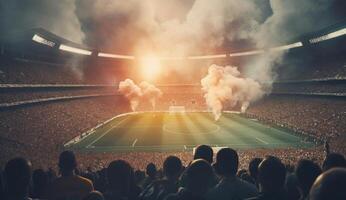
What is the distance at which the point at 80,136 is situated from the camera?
38.8m

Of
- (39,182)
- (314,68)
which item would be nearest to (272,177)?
(39,182)

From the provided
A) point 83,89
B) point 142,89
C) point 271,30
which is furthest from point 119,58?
point 271,30

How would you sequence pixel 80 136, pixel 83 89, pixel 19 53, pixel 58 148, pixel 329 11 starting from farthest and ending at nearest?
pixel 83 89 → pixel 19 53 → pixel 329 11 → pixel 80 136 → pixel 58 148

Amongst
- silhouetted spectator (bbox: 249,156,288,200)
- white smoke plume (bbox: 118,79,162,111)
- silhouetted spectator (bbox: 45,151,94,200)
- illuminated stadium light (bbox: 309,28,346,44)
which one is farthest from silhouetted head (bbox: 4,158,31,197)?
white smoke plume (bbox: 118,79,162,111)

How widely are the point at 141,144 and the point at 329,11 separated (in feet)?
109

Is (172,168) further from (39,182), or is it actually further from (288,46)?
(288,46)

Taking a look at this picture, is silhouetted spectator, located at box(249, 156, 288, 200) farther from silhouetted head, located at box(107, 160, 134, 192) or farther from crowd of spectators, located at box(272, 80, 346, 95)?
crowd of spectators, located at box(272, 80, 346, 95)

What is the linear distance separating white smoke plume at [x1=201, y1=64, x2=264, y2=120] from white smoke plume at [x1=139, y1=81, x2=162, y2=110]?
61.8 feet

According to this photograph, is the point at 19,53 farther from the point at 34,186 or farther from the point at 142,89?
the point at 34,186

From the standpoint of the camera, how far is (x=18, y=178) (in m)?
4.83

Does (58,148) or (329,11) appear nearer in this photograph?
(58,148)

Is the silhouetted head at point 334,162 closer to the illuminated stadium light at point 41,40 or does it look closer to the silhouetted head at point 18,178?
the silhouetted head at point 18,178

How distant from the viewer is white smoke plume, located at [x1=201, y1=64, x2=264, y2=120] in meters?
53.4

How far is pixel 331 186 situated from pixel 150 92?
7450cm
